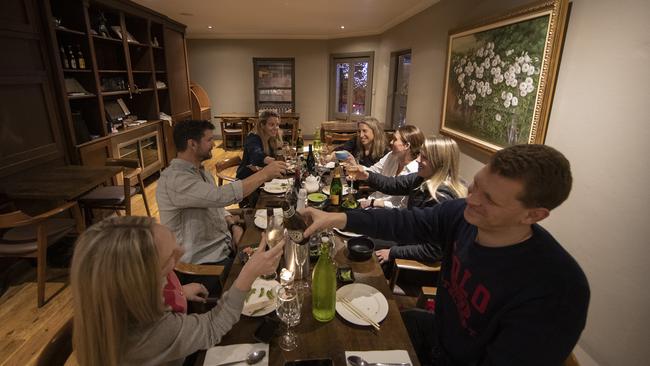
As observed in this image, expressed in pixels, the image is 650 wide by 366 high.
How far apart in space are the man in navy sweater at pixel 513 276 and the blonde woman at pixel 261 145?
202 centimetres

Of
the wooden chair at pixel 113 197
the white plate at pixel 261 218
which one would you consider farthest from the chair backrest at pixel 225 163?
the white plate at pixel 261 218

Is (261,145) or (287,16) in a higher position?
(287,16)

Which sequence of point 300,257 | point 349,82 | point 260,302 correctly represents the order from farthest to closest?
point 349,82, point 300,257, point 260,302

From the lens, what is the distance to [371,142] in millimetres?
3588

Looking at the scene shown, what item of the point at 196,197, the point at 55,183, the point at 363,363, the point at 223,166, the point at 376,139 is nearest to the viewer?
the point at 363,363

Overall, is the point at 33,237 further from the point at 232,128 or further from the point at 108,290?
the point at 232,128

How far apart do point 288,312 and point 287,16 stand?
19.0 ft

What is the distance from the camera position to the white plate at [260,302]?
1.14 metres

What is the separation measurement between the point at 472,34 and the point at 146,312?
3.36m

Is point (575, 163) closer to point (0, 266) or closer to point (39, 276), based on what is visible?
point (39, 276)

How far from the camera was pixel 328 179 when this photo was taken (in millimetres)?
2770

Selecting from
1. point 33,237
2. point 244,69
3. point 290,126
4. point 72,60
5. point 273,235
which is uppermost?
point 244,69

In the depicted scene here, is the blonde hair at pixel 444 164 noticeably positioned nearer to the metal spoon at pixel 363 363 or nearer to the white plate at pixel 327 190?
the white plate at pixel 327 190

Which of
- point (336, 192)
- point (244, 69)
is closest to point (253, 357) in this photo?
point (336, 192)
